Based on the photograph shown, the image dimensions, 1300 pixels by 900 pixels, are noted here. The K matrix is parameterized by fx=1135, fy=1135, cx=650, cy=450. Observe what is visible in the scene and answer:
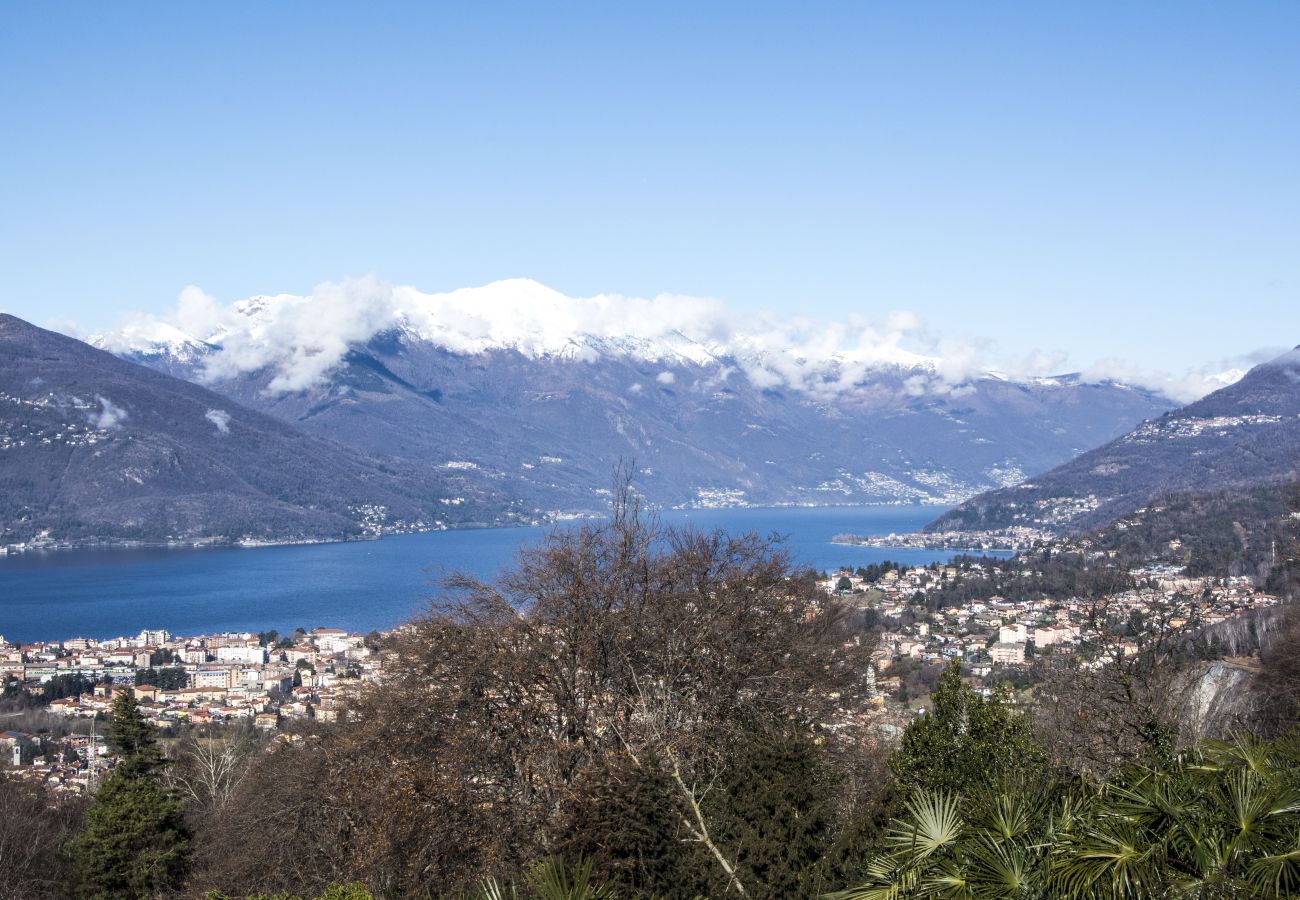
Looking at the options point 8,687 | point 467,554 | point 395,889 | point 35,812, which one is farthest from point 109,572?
point 395,889

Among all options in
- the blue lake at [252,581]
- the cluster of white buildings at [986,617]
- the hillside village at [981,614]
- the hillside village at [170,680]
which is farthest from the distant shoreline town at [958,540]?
the hillside village at [170,680]

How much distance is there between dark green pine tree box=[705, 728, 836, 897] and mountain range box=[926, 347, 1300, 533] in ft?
270

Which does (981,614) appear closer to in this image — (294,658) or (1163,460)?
(294,658)

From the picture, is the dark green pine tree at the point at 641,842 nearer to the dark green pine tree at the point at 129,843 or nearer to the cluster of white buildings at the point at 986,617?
the dark green pine tree at the point at 129,843

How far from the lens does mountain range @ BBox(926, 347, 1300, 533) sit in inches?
3538

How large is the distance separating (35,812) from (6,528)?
11972cm

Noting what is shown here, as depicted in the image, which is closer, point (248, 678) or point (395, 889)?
point (395, 889)

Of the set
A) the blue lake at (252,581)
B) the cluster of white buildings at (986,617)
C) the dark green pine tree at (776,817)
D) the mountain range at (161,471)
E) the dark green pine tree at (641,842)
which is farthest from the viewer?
the mountain range at (161,471)

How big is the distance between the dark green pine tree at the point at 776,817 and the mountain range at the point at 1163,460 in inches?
3237

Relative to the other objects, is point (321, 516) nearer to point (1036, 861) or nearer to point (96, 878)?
point (96, 878)

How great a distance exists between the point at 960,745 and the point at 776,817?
4.89ft

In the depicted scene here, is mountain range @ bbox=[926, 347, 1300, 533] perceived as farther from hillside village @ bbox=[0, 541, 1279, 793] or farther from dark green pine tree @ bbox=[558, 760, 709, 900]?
dark green pine tree @ bbox=[558, 760, 709, 900]

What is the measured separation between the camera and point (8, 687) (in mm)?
42875

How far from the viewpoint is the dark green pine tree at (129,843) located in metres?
15.5
